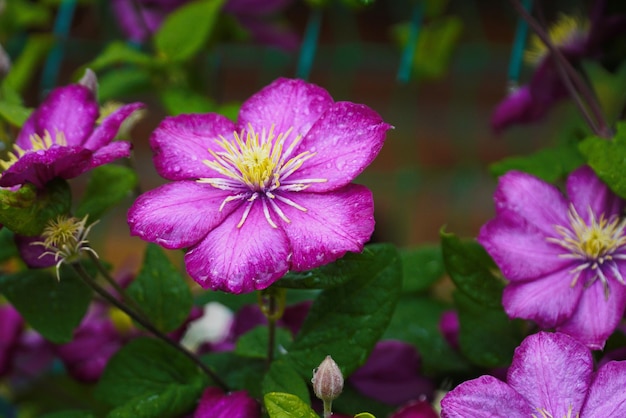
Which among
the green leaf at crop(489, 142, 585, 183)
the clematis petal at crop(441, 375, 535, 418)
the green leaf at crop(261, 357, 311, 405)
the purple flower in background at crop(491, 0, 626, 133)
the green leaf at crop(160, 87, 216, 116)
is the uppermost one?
the purple flower in background at crop(491, 0, 626, 133)

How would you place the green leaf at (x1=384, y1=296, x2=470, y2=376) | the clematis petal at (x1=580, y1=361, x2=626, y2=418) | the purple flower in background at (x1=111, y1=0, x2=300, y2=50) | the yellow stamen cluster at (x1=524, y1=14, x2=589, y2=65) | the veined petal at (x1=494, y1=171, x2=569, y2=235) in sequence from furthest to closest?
the purple flower in background at (x1=111, y1=0, x2=300, y2=50)
the yellow stamen cluster at (x1=524, y1=14, x2=589, y2=65)
the green leaf at (x1=384, y1=296, x2=470, y2=376)
the veined petal at (x1=494, y1=171, x2=569, y2=235)
the clematis petal at (x1=580, y1=361, x2=626, y2=418)

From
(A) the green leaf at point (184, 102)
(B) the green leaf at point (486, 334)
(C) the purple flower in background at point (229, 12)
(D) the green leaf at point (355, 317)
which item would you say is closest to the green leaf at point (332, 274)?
(D) the green leaf at point (355, 317)

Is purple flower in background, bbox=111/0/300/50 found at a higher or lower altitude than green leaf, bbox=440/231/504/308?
higher

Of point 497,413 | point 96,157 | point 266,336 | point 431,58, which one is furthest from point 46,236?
point 431,58

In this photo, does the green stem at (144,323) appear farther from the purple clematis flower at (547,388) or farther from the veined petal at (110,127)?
the purple clematis flower at (547,388)

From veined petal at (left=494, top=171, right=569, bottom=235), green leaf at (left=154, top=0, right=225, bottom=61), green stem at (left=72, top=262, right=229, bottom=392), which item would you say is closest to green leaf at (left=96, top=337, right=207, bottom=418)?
green stem at (left=72, top=262, right=229, bottom=392)

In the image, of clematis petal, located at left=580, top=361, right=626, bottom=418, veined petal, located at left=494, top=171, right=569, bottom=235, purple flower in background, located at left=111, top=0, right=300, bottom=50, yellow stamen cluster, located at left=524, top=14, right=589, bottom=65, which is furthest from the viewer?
purple flower in background, located at left=111, top=0, right=300, bottom=50

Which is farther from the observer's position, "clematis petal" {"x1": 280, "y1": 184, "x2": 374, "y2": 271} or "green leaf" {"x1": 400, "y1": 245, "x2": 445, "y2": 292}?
"green leaf" {"x1": 400, "y1": 245, "x2": 445, "y2": 292}

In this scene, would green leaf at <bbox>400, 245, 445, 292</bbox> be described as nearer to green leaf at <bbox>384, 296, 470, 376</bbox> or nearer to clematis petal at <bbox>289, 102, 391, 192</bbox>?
green leaf at <bbox>384, 296, 470, 376</bbox>
